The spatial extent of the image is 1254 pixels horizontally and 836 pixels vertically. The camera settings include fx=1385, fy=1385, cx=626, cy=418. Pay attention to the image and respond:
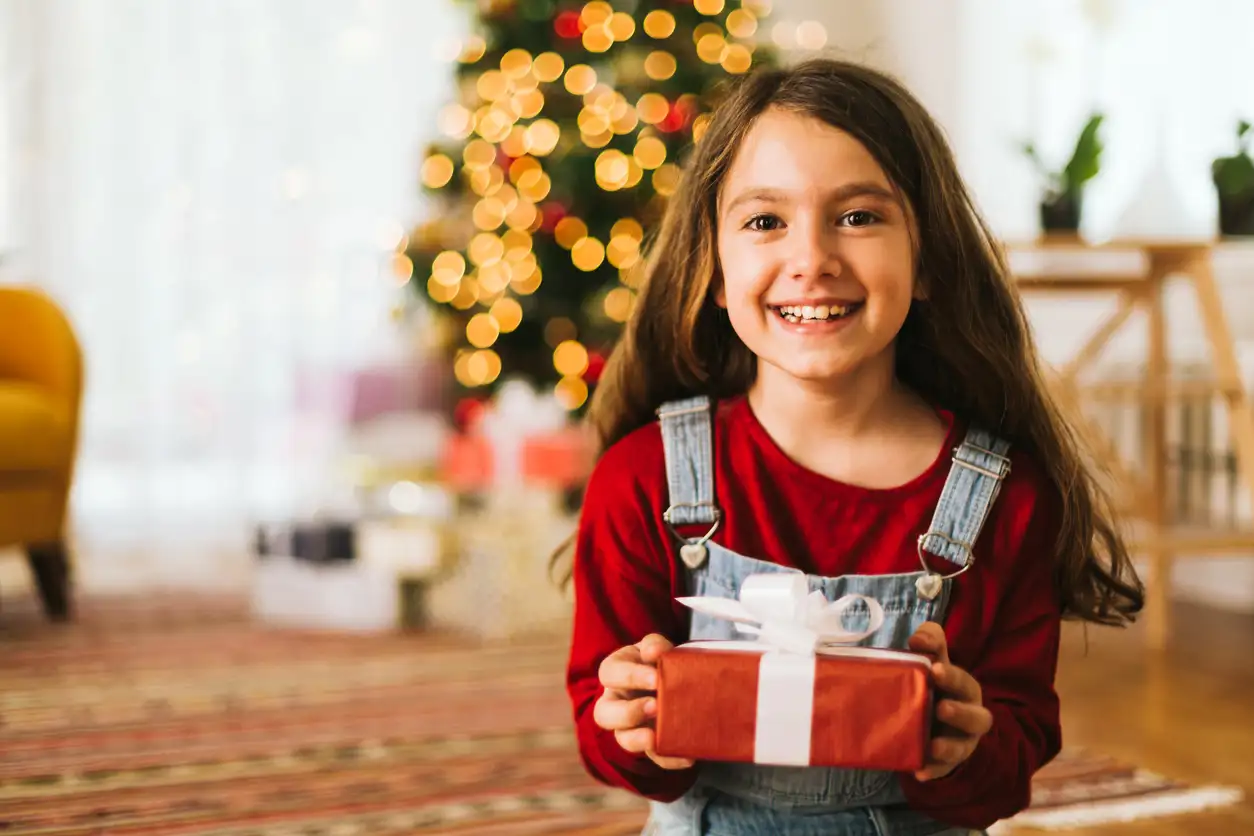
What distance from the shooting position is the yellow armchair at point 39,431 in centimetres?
251

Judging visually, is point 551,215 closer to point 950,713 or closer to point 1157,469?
point 1157,469

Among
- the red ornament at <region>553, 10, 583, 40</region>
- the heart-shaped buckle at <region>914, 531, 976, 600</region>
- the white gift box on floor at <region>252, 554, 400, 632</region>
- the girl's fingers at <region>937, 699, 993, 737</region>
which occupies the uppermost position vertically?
the red ornament at <region>553, 10, 583, 40</region>

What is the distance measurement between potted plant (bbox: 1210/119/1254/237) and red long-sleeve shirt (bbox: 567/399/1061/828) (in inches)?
61.9

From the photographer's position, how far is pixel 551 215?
135 inches

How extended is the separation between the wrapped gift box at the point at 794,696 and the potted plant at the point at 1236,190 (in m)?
1.82

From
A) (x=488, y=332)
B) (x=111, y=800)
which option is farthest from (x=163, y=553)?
(x=111, y=800)

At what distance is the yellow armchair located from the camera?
251cm

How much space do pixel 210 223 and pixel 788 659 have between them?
11.2 ft

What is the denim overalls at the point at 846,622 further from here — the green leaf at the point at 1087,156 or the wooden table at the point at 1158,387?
the green leaf at the point at 1087,156

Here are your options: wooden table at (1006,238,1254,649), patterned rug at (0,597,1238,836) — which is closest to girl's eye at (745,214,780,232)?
patterned rug at (0,597,1238,836)

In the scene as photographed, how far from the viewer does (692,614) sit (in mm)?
1002

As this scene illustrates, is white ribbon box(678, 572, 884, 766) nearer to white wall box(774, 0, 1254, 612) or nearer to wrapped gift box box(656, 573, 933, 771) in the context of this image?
wrapped gift box box(656, 573, 933, 771)

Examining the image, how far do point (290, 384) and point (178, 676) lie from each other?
1803mm

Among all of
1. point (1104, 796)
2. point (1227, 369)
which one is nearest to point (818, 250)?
point (1104, 796)
